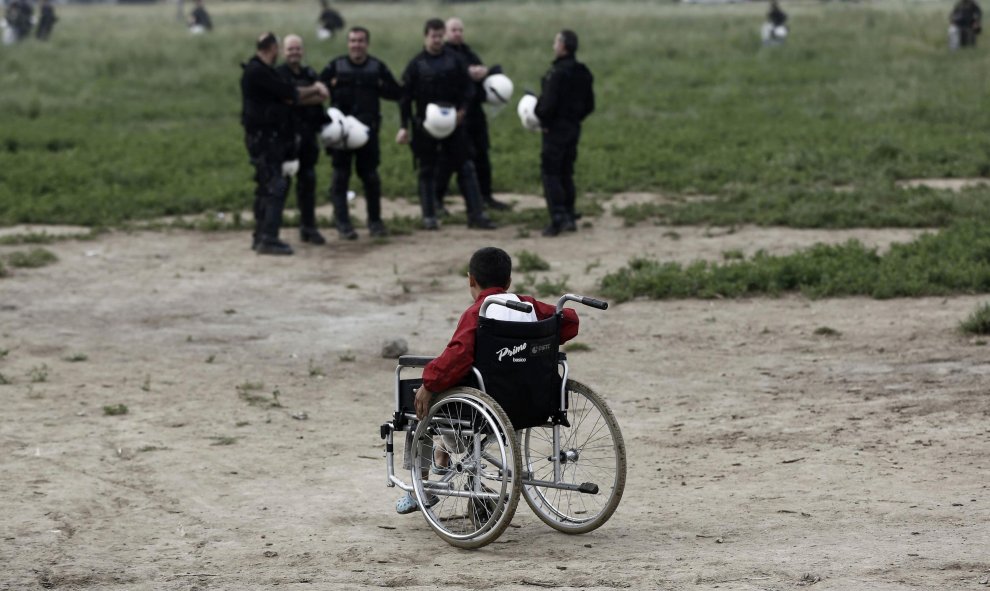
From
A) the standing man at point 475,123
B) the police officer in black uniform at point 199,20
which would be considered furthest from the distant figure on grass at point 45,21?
the standing man at point 475,123

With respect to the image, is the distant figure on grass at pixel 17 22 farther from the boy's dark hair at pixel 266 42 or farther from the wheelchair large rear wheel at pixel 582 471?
the wheelchair large rear wheel at pixel 582 471

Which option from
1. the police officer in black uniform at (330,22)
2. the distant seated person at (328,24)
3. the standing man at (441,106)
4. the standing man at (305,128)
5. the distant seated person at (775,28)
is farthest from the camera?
the police officer in black uniform at (330,22)

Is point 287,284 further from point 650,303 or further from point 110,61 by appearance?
point 110,61

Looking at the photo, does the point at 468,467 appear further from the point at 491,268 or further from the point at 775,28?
the point at 775,28

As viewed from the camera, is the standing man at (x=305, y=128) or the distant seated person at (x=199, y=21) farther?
the distant seated person at (x=199, y=21)

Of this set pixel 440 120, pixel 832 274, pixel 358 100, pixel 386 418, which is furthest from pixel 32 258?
pixel 832 274

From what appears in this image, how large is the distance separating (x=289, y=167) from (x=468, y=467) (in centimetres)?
Result: 848

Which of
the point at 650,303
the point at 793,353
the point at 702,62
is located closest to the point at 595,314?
the point at 650,303

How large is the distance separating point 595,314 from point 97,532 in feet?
19.0

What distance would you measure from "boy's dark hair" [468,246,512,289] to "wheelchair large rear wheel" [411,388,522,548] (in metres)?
0.55

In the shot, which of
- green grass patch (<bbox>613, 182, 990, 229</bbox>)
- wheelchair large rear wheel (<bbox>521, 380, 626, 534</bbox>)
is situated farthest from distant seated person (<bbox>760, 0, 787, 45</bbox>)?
wheelchair large rear wheel (<bbox>521, 380, 626, 534</bbox>)

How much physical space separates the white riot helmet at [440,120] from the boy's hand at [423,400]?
29.1 feet

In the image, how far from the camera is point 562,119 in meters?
15.1

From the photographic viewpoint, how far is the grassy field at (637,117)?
56.3 ft
